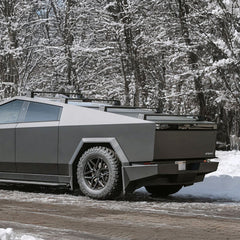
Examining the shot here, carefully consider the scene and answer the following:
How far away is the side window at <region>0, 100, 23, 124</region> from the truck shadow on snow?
1170 millimetres

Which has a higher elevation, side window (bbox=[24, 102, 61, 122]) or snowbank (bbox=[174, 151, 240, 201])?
side window (bbox=[24, 102, 61, 122])

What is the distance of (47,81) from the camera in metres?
21.8

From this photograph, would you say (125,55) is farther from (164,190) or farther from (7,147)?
(164,190)

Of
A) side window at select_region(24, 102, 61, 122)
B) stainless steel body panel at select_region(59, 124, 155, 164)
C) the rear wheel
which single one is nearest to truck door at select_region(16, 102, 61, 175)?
side window at select_region(24, 102, 61, 122)

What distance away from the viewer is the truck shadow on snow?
775 cm

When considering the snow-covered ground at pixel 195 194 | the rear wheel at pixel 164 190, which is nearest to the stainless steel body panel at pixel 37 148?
the snow-covered ground at pixel 195 194

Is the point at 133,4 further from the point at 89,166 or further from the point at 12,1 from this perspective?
the point at 89,166

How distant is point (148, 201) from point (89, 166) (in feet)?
3.15

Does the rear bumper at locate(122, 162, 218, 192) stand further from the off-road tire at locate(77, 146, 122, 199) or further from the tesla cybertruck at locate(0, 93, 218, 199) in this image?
the off-road tire at locate(77, 146, 122, 199)

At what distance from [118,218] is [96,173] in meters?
1.71

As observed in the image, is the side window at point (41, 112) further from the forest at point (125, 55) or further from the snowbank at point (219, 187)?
the forest at point (125, 55)

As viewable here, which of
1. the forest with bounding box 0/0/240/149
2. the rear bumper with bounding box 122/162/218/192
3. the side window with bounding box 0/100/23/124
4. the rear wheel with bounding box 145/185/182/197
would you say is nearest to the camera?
the rear bumper with bounding box 122/162/218/192

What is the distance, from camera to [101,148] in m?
7.46

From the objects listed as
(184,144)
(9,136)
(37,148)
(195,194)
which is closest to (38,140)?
(37,148)
